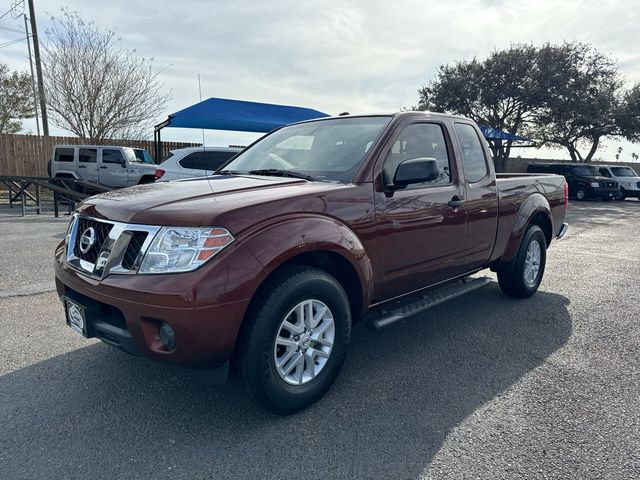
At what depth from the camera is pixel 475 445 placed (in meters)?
2.45

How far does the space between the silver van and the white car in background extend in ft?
19.7

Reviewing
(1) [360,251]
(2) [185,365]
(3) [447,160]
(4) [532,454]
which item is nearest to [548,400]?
(4) [532,454]

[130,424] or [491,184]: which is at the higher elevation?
[491,184]

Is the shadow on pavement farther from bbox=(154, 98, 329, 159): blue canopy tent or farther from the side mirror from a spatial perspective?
bbox=(154, 98, 329, 159): blue canopy tent

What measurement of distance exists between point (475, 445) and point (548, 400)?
79cm

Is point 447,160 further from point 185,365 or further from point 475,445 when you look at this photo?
point 185,365

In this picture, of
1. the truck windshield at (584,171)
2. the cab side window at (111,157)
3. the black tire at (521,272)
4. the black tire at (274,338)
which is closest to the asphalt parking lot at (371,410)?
the black tire at (274,338)

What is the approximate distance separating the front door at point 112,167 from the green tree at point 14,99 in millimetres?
11556

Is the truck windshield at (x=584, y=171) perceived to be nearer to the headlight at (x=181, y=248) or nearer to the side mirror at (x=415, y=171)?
the side mirror at (x=415, y=171)

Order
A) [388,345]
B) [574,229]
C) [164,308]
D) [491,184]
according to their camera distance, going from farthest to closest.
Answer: [574,229], [491,184], [388,345], [164,308]

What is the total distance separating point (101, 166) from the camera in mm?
15461

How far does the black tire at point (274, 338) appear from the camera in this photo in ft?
7.98

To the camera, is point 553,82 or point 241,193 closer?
point 241,193

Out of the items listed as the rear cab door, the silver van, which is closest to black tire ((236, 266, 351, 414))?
the rear cab door
